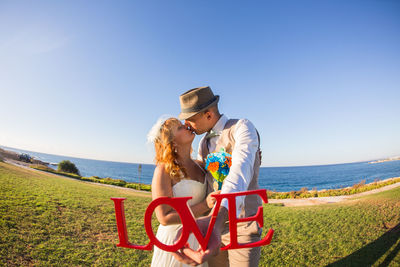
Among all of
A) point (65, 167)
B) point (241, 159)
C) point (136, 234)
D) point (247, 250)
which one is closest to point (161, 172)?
point (241, 159)

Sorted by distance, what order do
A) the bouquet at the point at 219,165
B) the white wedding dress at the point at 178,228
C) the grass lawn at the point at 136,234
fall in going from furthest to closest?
the grass lawn at the point at 136,234 < the white wedding dress at the point at 178,228 < the bouquet at the point at 219,165

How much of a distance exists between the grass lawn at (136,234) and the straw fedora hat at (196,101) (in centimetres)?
518

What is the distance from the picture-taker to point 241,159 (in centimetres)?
146

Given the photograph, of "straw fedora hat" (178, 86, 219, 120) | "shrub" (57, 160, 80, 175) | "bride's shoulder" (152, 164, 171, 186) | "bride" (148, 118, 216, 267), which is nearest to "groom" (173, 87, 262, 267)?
"straw fedora hat" (178, 86, 219, 120)

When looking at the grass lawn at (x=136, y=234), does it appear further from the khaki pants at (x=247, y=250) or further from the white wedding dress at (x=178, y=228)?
the khaki pants at (x=247, y=250)

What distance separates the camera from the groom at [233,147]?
4.75 ft

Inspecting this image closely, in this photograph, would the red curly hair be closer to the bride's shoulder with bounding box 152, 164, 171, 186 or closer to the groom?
the bride's shoulder with bounding box 152, 164, 171, 186

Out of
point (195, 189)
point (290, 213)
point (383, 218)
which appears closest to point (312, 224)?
point (290, 213)

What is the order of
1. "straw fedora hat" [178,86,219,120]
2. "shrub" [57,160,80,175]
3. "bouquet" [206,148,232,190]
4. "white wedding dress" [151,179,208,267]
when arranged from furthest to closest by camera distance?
1. "shrub" [57,160,80,175]
2. "white wedding dress" [151,179,208,267]
3. "straw fedora hat" [178,86,219,120]
4. "bouquet" [206,148,232,190]

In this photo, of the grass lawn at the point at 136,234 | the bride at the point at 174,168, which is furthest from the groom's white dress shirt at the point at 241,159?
the grass lawn at the point at 136,234

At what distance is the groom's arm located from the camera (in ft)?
4.15

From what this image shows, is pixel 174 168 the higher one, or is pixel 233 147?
pixel 233 147

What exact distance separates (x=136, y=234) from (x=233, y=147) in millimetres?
7168

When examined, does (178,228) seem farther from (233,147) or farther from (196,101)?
(196,101)
